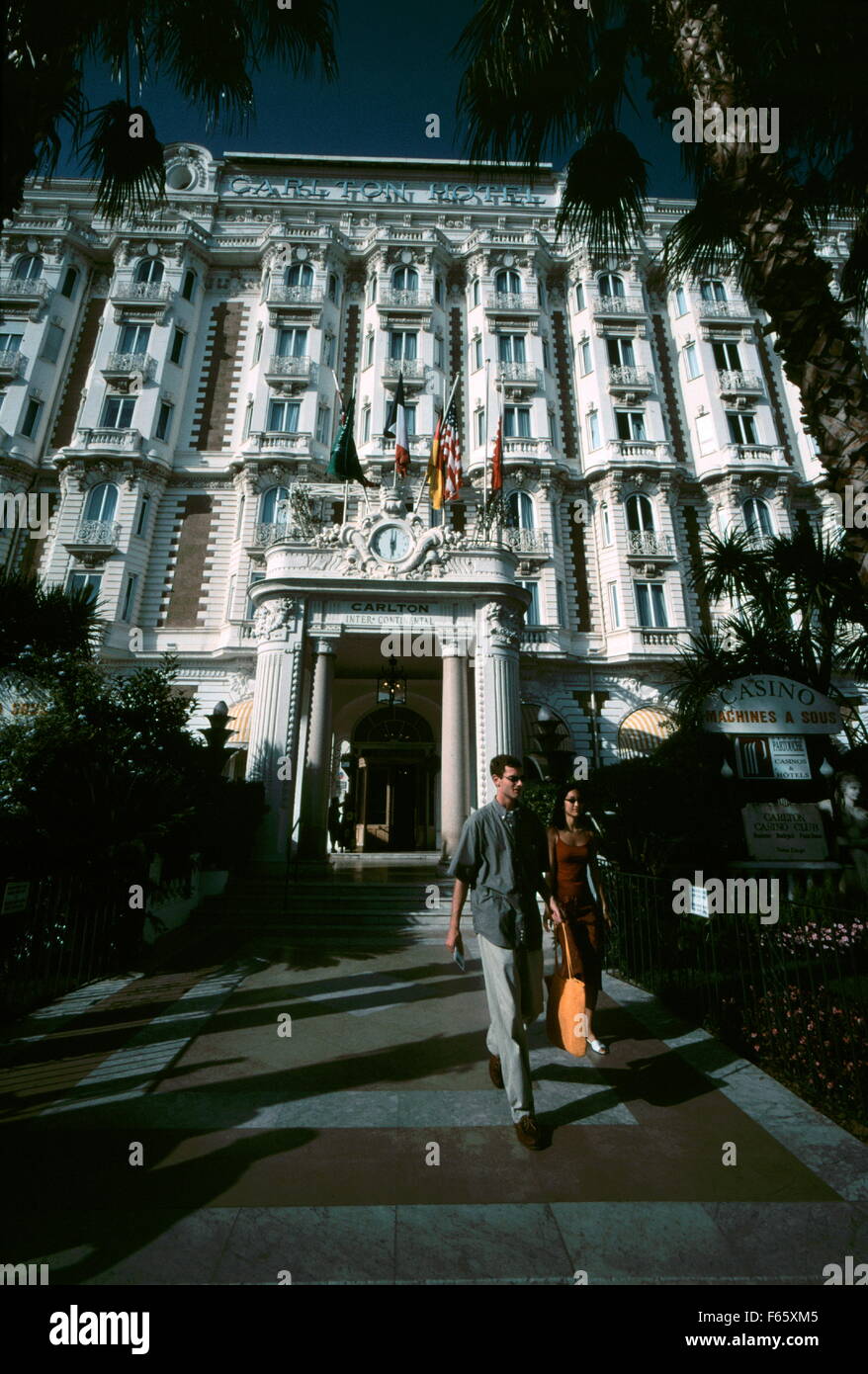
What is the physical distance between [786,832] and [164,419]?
29463mm

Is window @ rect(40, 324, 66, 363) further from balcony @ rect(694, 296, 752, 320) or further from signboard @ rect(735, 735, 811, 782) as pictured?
signboard @ rect(735, 735, 811, 782)

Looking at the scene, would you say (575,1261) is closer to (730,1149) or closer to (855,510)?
(730,1149)

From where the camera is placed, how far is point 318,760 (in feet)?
48.9

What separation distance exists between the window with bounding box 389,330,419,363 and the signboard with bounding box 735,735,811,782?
2601 centimetres

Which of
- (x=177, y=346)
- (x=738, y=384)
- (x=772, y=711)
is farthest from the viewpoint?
(x=177, y=346)

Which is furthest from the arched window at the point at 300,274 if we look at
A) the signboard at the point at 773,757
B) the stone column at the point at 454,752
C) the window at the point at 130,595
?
the signboard at the point at 773,757

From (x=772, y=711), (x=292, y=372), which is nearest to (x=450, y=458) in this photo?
(x=772, y=711)

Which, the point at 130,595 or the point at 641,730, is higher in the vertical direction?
the point at 130,595

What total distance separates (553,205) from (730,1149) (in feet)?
140

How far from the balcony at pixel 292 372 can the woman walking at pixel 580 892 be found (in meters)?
27.8

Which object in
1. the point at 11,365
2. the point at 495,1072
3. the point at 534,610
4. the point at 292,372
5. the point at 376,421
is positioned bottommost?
the point at 495,1072

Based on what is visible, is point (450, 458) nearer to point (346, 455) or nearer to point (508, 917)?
point (346, 455)

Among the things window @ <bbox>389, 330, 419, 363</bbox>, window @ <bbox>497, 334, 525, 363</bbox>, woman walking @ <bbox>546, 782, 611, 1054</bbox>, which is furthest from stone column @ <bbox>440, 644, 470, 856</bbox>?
window @ <bbox>497, 334, 525, 363</bbox>
